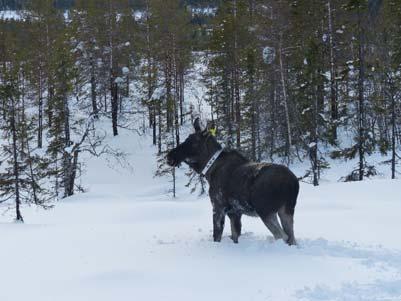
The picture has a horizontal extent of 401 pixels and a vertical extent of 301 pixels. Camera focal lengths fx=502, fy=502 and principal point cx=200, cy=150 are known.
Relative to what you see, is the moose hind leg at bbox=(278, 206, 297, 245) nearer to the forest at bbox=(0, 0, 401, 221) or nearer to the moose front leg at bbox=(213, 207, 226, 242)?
the moose front leg at bbox=(213, 207, 226, 242)

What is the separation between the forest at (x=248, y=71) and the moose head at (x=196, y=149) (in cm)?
1998

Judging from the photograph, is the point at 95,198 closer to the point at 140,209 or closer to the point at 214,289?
the point at 140,209

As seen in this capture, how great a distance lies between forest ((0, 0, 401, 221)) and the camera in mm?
31562

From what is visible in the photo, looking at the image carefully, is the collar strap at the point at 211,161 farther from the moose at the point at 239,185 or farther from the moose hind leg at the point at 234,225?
the moose hind leg at the point at 234,225

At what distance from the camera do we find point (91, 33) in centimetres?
4416

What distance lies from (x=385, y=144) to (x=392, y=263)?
27631 millimetres

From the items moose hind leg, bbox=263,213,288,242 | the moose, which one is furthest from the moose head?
moose hind leg, bbox=263,213,288,242

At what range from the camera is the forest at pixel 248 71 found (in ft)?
104

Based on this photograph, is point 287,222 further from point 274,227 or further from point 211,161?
point 211,161

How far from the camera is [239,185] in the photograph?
293 inches

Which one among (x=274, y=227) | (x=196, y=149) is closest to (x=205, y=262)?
(x=274, y=227)

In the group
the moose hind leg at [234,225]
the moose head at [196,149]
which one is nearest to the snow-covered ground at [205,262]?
the moose hind leg at [234,225]

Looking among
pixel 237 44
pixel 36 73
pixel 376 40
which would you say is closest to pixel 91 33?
pixel 36 73

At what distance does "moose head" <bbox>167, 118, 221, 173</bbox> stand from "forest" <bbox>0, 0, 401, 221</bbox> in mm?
19979
